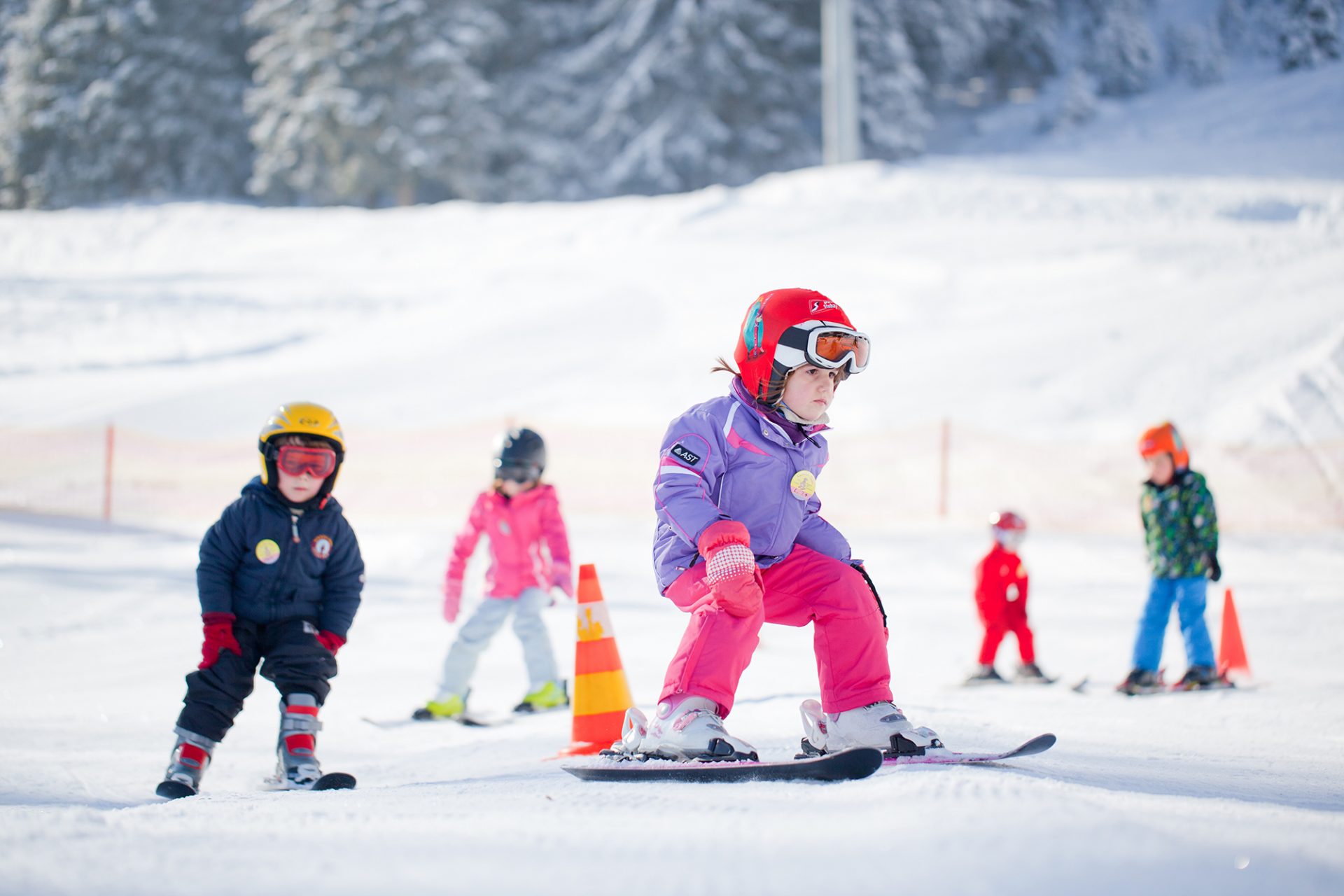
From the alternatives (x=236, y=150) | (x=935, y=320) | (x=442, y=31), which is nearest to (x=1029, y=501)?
(x=935, y=320)

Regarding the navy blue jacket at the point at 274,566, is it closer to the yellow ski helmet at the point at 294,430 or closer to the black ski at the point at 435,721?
the yellow ski helmet at the point at 294,430

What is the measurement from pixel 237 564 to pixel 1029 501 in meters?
10.7

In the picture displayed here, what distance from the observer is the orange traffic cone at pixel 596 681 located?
186 inches

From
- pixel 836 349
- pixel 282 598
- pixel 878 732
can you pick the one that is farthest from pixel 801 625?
pixel 282 598

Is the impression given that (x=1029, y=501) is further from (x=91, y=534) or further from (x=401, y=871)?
(x=401, y=871)

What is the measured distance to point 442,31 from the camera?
122 ft

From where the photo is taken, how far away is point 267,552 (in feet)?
14.4

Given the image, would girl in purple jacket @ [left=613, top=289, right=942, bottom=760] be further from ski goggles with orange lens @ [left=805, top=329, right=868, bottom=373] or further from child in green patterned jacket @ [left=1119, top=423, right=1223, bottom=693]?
child in green patterned jacket @ [left=1119, top=423, right=1223, bottom=693]

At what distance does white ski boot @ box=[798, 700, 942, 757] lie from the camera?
3.50 metres

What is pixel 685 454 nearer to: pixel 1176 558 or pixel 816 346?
pixel 816 346

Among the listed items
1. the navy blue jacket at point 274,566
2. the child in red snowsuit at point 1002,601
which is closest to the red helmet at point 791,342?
the navy blue jacket at point 274,566

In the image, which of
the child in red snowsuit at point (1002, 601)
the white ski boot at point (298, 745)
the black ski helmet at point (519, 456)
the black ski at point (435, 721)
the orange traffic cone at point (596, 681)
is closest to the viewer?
the white ski boot at point (298, 745)

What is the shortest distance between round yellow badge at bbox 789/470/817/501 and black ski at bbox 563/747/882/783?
888 millimetres

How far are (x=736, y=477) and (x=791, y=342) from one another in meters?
0.48
